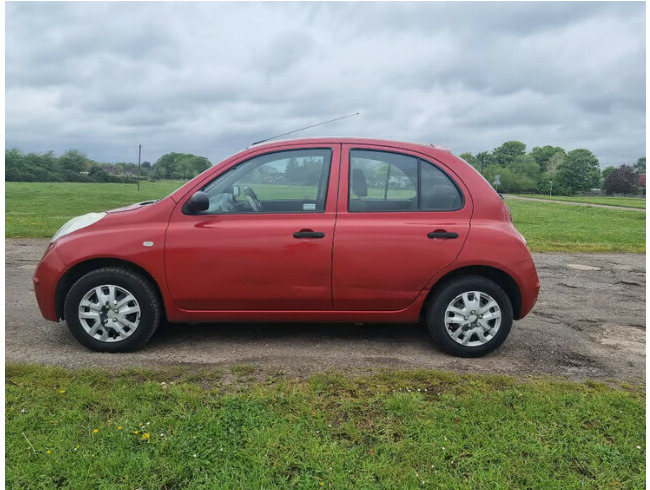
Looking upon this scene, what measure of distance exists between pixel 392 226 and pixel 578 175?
9842 cm

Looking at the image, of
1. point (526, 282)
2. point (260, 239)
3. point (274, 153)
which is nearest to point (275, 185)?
point (274, 153)

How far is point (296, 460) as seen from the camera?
2559 millimetres

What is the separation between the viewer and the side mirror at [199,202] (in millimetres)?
3982

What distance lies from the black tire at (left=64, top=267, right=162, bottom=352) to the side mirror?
0.74 meters

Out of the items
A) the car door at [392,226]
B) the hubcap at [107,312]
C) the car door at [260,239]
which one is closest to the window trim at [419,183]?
the car door at [392,226]

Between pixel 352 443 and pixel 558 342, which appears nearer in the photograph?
pixel 352 443

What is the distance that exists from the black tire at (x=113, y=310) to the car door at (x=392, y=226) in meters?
1.56

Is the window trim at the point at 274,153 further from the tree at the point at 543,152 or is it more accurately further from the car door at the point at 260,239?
the tree at the point at 543,152

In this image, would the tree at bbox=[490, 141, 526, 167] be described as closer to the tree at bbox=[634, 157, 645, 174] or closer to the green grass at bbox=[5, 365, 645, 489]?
the tree at bbox=[634, 157, 645, 174]

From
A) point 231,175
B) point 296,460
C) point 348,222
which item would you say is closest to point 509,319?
point 348,222

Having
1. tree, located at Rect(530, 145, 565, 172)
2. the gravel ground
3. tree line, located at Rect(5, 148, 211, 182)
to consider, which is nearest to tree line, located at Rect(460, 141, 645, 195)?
tree, located at Rect(530, 145, 565, 172)

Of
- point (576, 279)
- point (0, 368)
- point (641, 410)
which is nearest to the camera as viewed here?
point (641, 410)

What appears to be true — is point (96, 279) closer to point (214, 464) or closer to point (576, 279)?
point (214, 464)

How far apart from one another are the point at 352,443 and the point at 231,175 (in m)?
2.39
